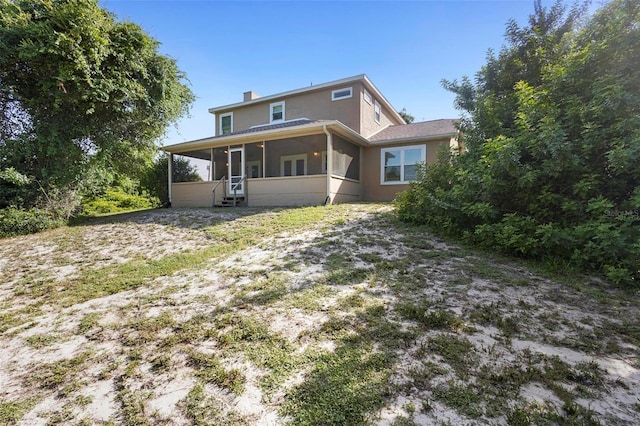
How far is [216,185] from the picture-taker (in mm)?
12383

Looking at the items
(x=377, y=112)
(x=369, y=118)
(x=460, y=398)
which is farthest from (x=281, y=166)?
(x=460, y=398)

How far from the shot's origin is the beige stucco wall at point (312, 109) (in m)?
12.6

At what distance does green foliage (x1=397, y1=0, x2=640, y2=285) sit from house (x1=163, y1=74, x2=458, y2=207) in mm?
5663

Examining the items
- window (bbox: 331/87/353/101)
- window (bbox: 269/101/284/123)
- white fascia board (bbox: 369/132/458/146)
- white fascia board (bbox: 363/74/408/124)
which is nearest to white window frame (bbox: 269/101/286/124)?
window (bbox: 269/101/284/123)

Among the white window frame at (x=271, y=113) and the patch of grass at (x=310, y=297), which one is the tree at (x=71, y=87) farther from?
the patch of grass at (x=310, y=297)

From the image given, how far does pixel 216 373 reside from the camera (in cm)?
207

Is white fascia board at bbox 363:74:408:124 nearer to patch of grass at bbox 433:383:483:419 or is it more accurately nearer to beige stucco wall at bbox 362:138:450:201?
beige stucco wall at bbox 362:138:450:201

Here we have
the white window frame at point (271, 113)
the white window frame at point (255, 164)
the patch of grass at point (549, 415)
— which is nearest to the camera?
the patch of grass at point (549, 415)

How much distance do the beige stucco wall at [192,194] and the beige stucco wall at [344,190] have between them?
5.24 metres

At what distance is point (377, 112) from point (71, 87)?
38.5 ft

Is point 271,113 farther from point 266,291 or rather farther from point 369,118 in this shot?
point 266,291

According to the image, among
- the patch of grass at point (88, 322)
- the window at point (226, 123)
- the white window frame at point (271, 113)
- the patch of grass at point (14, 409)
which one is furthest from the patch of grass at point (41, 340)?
the window at point (226, 123)

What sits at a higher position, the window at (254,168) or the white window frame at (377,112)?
the white window frame at (377,112)

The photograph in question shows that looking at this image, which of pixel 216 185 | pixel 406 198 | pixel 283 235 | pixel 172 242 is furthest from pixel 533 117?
pixel 216 185
